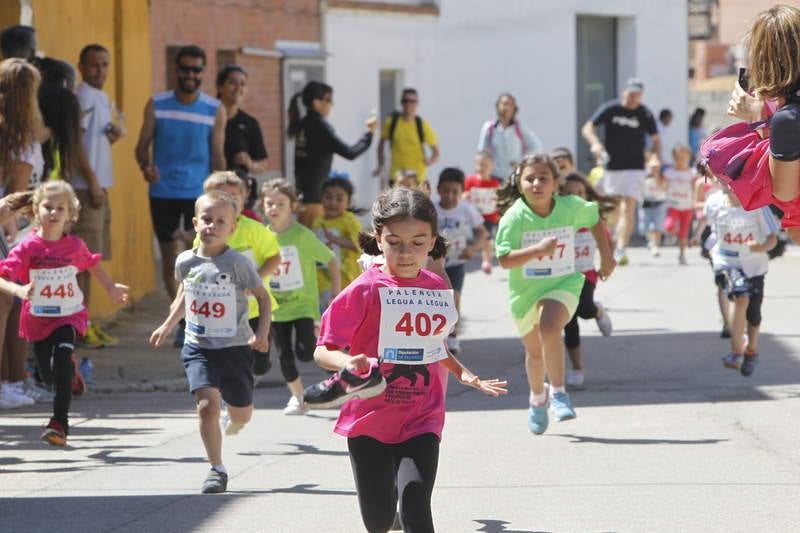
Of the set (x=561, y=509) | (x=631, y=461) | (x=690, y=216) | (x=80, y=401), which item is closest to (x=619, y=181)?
(x=690, y=216)

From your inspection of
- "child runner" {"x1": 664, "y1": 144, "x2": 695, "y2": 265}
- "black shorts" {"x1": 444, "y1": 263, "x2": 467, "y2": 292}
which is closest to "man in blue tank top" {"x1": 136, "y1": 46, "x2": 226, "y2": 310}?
"black shorts" {"x1": 444, "y1": 263, "x2": 467, "y2": 292}

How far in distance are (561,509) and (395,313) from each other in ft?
5.37

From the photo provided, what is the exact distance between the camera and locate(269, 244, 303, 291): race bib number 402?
10789mm

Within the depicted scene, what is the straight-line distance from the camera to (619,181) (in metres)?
21.2

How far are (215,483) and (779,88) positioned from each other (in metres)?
3.37

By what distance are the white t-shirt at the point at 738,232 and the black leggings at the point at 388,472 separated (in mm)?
6103

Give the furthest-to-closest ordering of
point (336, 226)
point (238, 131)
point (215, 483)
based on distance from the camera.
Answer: point (238, 131) → point (336, 226) → point (215, 483)

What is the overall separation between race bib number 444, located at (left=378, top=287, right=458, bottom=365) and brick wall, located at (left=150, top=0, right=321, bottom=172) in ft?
46.2

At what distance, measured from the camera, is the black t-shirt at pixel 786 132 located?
616 cm

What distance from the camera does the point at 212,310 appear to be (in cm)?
845

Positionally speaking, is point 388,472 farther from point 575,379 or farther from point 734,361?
point 734,361

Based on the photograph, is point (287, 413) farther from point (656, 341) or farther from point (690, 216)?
point (690, 216)

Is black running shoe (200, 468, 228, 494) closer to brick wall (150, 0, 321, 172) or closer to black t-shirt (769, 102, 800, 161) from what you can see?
black t-shirt (769, 102, 800, 161)

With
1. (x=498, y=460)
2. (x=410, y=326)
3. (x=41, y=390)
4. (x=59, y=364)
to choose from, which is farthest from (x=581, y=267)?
(x=410, y=326)
